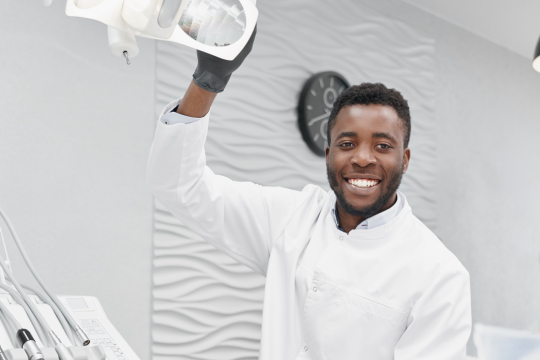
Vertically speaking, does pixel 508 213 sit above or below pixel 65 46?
below

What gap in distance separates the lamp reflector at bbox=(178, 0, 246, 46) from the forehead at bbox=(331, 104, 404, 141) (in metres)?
0.58

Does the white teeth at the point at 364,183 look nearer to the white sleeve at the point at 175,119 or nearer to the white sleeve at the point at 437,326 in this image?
the white sleeve at the point at 437,326

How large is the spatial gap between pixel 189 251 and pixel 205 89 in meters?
1.39

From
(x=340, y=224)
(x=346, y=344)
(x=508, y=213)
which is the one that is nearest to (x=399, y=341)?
(x=346, y=344)

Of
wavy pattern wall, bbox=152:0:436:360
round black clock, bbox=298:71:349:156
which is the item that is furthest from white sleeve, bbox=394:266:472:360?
round black clock, bbox=298:71:349:156

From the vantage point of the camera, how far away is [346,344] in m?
1.04

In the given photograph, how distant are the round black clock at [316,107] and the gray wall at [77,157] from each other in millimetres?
854

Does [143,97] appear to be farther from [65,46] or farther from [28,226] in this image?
[28,226]

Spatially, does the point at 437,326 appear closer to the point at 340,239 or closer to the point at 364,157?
the point at 340,239

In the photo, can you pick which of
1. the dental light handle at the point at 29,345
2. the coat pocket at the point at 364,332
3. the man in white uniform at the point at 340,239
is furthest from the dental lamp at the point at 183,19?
the coat pocket at the point at 364,332

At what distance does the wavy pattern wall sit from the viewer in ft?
7.13

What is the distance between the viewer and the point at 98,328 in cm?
70

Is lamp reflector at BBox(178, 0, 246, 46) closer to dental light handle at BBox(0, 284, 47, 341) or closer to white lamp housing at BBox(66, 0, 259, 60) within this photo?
white lamp housing at BBox(66, 0, 259, 60)

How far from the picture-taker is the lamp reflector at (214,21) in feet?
1.93
